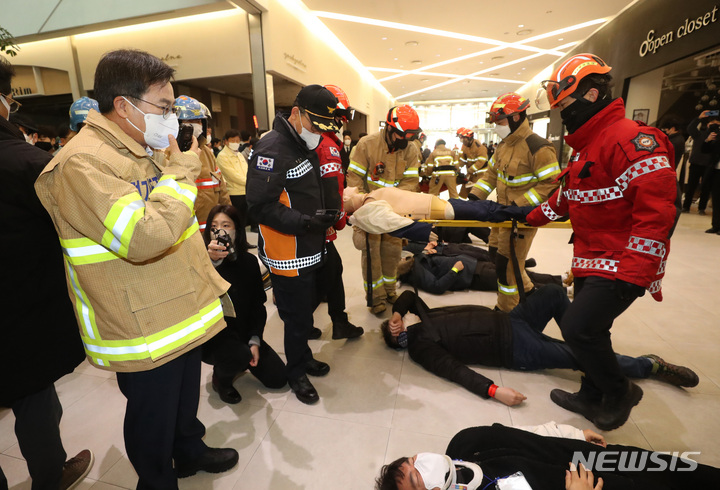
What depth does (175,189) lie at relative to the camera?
1022mm

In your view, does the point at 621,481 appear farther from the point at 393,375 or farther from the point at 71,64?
the point at 71,64

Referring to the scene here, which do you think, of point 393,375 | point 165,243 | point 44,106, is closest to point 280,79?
point 44,106

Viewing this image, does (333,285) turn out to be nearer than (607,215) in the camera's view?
No

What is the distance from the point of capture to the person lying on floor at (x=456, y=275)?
3.53 meters

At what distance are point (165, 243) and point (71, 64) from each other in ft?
34.3

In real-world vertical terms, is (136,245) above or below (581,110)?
below

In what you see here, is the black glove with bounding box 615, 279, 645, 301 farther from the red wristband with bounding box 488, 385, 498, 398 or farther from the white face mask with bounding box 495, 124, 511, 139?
the white face mask with bounding box 495, 124, 511, 139

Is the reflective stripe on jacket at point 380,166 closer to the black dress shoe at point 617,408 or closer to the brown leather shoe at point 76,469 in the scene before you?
the black dress shoe at point 617,408

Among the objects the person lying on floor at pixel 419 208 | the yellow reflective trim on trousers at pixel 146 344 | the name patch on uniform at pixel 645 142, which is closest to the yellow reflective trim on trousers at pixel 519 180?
the person lying on floor at pixel 419 208

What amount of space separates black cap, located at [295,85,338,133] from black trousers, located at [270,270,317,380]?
81 cm

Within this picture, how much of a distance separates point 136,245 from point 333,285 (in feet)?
6.25

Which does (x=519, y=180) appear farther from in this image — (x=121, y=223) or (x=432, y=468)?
(x=121, y=223)

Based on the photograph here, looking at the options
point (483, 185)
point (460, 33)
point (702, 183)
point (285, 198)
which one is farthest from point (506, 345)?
point (460, 33)

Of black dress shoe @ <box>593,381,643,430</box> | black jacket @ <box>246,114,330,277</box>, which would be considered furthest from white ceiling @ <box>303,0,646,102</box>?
black dress shoe @ <box>593,381,643,430</box>
